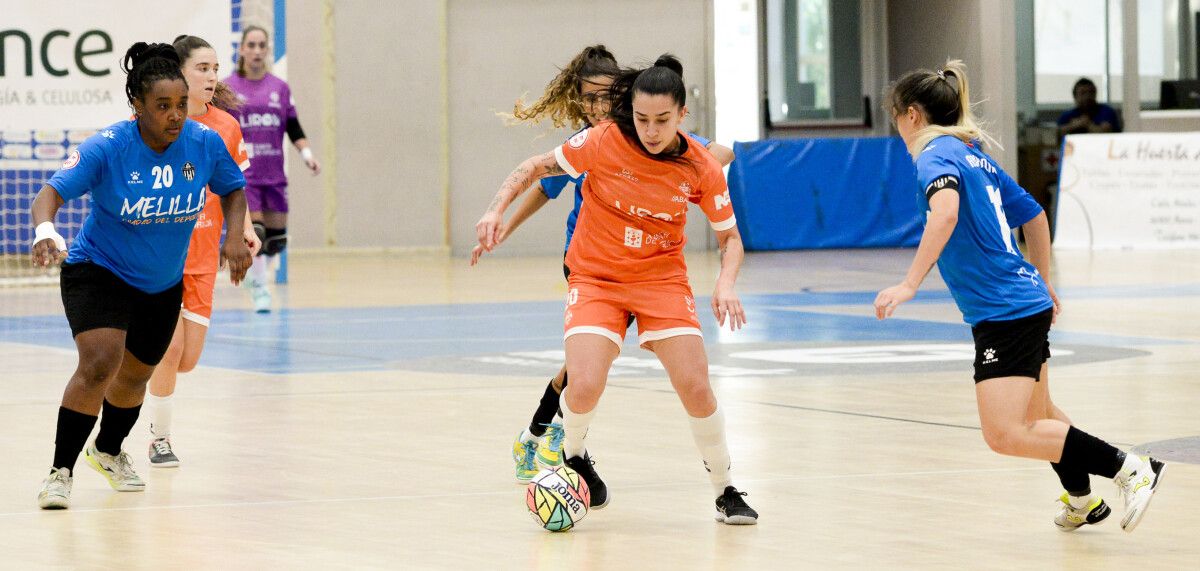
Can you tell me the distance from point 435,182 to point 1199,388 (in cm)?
1585

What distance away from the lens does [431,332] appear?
13906 mm

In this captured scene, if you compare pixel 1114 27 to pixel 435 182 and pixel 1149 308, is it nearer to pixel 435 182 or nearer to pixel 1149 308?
pixel 435 182

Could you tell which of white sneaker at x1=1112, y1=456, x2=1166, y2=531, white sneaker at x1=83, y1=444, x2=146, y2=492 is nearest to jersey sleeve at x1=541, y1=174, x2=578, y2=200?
white sneaker at x1=83, y1=444, x2=146, y2=492

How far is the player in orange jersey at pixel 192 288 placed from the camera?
25.9 feet

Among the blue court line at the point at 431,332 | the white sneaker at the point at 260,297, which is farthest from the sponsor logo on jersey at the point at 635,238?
the white sneaker at the point at 260,297

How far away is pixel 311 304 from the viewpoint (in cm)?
1678

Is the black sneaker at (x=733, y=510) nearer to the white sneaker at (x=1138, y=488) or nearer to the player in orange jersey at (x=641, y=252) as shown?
the player in orange jersey at (x=641, y=252)

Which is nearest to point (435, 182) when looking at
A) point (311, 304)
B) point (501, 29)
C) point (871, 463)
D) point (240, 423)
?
point (501, 29)

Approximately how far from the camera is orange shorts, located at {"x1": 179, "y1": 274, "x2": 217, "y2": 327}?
8062mm

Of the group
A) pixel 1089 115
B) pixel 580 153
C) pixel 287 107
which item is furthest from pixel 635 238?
pixel 1089 115

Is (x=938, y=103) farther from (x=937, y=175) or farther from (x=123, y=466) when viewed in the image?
(x=123, y=466)

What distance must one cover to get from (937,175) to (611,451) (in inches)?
101

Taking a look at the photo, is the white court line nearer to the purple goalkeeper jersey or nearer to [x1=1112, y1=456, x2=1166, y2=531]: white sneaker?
[x1=1112, y1=456, x2=1166, y2=531]: white sneaker

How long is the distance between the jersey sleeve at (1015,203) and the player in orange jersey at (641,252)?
99cm
